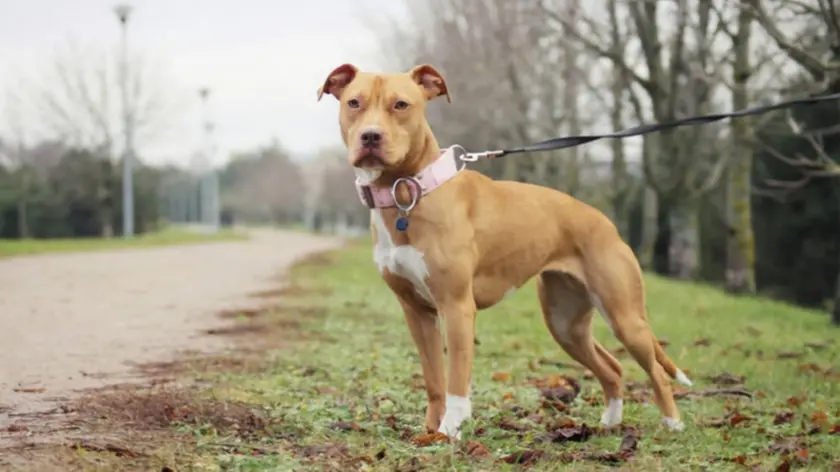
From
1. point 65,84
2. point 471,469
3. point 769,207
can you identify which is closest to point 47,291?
point 471,469

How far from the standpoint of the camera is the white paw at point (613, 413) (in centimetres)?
633

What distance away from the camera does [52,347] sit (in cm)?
951

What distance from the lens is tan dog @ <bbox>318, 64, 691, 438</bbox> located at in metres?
5.34

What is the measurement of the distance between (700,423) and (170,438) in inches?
125

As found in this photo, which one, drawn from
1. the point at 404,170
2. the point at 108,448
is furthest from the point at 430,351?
the point at 108,448

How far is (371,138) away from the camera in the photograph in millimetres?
5098

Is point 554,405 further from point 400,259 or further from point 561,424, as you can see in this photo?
point 400,259

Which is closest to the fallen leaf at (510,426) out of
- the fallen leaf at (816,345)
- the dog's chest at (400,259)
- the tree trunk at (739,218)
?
the dog's chest at (400,259)

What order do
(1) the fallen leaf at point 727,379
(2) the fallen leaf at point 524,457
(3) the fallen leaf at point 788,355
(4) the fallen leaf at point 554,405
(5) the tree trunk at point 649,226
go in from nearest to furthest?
Result: (2) the fallen leaf at point 524,457 → (4) the fallen leaf at point 554,405 → (1) the fallen leaf at point 727,379 → (3) the fallen leaf at point 788,355 → (5) the tree trunk at point 649,226

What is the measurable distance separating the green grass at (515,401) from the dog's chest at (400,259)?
0.80 metres

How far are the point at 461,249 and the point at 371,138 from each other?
0.81 m

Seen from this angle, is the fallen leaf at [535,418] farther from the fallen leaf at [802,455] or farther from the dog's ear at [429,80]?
the dog's ear at [429,80]

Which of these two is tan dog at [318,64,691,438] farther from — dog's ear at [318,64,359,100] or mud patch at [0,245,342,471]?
mud patch at [0,245,342,471]

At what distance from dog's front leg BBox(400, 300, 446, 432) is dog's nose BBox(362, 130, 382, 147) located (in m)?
1.04
